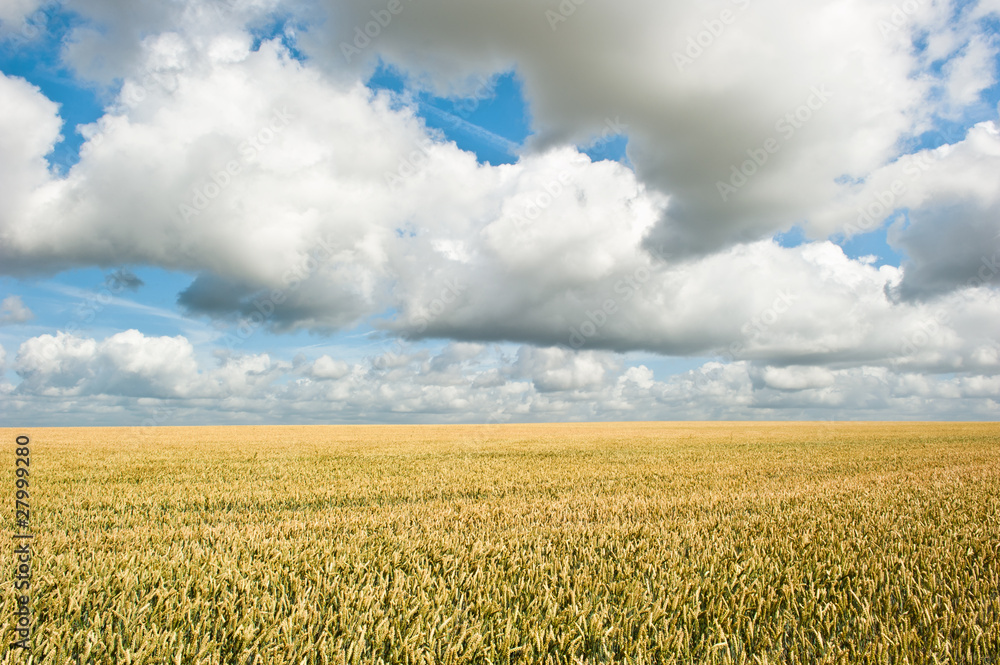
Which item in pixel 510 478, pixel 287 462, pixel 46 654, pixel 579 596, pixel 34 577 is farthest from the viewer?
pixel 287 462

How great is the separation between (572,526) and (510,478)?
21.3 ft

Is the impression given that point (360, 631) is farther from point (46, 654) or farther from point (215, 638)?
point (46, 654)

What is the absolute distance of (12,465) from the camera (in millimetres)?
16031

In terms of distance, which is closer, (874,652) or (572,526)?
(874,652)

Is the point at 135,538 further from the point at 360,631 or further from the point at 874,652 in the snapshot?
the point at 874,652

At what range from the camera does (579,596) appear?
4043 millimetres

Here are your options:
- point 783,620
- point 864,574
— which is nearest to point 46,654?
point 783,620

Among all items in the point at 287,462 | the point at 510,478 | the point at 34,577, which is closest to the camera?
the point at 34,577

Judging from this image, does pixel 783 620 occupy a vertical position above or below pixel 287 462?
above

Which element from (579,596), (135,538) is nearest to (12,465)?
(135,538)

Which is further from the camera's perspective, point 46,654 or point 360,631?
point 360,631

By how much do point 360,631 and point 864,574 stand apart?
4512 mm

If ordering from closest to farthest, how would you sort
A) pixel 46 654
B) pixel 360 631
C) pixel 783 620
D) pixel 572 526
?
pixel 46 654 → pixel 360 631 → pixel 783 620 → pixel 572 526

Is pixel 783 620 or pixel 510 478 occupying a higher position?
pixel 783 620
